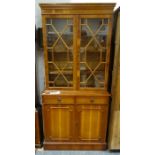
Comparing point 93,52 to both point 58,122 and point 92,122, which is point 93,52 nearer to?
point 92,122

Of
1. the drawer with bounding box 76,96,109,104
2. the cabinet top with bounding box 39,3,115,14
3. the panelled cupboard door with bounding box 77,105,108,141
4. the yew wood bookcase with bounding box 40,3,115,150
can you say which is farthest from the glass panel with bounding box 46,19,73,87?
the panelled cupboard door with bounding box 77,105,108,141

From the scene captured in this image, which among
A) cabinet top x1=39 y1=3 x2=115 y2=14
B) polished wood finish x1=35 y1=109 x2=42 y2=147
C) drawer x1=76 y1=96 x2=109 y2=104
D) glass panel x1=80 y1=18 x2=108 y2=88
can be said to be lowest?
polished wood finish x1=35 y1=109 x2=42 y2=147

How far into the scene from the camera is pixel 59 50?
228 cm

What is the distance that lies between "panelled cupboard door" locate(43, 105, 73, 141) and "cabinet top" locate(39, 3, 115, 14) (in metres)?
1.25

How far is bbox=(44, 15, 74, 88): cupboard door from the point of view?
2152 millimetres

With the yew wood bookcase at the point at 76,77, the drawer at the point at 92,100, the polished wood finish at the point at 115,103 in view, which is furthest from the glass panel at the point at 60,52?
the polished wood finish at the point at 115,103

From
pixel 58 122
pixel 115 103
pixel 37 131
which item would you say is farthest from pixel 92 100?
pixel 37 131

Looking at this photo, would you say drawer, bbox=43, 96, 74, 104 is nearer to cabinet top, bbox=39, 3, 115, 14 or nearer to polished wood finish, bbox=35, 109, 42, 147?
polished wood finish, bbox=35, 109, 42, 147

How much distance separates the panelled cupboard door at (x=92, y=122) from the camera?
7.53 feet

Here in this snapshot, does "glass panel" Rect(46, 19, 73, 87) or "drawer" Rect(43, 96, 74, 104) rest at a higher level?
"glass panel" Rect(46, 19, 73, 87)

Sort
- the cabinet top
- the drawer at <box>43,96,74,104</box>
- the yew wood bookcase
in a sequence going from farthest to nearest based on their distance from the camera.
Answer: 1. the drawer at <box>43,96,74,104</box>
2. the yew wood bookcase
3. the cabinet top

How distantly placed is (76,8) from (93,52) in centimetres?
61

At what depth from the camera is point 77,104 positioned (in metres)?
2.28
